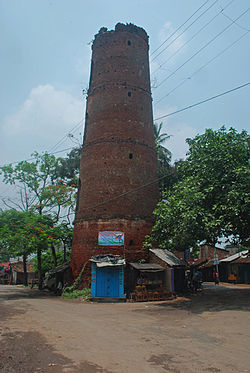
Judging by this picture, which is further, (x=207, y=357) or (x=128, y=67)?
(x=128, y=67)

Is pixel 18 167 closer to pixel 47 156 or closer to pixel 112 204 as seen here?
pixel 47 156

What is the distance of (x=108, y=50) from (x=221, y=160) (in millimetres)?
14093

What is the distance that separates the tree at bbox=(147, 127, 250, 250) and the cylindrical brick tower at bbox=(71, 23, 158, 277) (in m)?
2.87

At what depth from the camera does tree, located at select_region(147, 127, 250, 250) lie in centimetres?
1399

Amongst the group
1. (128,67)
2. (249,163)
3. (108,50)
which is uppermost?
(108,50)

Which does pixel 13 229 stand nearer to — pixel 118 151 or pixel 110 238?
pixel 110 238

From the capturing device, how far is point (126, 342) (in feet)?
23.9

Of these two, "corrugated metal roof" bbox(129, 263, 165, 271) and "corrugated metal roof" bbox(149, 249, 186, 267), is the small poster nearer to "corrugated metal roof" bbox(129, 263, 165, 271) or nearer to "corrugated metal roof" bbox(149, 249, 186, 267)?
"corrugated metal roof" bbox(129, 263, 165, 271)

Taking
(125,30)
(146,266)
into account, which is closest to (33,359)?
(146,266)

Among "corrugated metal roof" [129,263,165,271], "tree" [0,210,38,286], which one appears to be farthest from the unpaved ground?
"tree" [0,210,38,286]

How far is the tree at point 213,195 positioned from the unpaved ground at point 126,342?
4.18m

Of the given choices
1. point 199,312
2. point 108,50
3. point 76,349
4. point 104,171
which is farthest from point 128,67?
point 76,349

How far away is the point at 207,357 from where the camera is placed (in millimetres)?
6121

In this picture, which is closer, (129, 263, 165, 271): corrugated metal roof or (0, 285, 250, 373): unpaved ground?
(0, 285, 250, 373): unpaved ground
